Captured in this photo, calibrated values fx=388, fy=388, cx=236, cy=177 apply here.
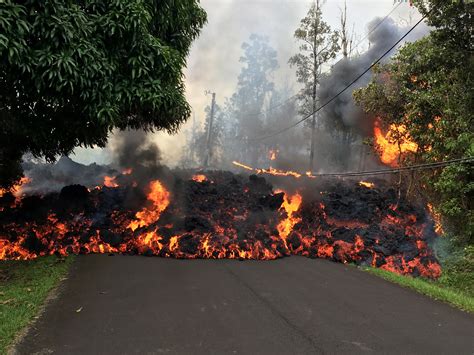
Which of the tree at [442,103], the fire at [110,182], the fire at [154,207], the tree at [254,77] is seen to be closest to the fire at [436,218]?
the tree at [442,103]

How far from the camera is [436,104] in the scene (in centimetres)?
1317

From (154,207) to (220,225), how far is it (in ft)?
8.61

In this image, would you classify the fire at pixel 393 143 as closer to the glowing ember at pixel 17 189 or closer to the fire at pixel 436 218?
the fire at pixel 436 218

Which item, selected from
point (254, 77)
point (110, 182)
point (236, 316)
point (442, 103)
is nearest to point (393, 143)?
point (442, 103)

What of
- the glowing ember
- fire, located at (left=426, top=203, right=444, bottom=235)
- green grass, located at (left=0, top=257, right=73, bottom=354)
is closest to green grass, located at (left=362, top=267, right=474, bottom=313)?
fire, located at (left=426, top=203, right=444, bottom=235)

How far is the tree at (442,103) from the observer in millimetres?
11713

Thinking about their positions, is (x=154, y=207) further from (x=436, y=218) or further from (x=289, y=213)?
(x=436, y=218)

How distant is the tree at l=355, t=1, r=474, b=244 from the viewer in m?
11.7

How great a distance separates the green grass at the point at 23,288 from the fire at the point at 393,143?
1295cm

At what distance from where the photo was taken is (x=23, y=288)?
317 inches

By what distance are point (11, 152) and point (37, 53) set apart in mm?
6245

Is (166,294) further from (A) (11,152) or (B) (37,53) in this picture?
(A) (11,152)

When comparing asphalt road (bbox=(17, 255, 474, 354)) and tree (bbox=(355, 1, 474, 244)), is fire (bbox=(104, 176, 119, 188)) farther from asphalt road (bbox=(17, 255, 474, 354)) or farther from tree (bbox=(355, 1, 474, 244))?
tree (bbox=(355, 1, 474, 244))

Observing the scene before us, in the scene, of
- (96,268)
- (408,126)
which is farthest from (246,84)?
(96,268)
